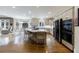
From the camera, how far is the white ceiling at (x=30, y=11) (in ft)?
A: 14.4

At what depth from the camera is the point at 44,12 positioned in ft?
14.8

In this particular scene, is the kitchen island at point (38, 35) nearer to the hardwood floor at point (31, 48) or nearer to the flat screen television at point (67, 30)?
the hardwood floor at point (31, 48)

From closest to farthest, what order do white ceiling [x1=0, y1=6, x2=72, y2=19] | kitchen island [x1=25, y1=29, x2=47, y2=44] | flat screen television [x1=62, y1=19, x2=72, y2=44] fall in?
white ceiling [x1=0, y1=6, x2=72, y2=19]
flat screen television [x1=62, y1=19, x2=72, y2=44]
kitchen island [x1=25, y1=29, x2=47, y2=44]

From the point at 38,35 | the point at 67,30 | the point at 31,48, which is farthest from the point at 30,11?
the point at 67,30

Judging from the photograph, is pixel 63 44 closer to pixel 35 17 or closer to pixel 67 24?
pixel 67 24

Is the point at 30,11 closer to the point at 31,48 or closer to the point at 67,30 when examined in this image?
the point at 31,48

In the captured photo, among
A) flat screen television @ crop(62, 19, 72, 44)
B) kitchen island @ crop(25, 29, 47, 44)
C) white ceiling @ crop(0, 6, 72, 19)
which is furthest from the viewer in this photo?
kitchen island @ crop(25, 29, 47, 44)

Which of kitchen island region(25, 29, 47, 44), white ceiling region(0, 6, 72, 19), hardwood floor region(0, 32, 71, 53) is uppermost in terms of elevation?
white ceiling region(0, 6, 72, 19)

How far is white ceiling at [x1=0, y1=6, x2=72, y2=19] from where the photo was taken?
14.4 ft

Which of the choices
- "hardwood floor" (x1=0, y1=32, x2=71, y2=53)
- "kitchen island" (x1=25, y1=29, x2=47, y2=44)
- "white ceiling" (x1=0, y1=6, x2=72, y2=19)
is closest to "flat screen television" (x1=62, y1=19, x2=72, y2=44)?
"hardwood floor" (x1=0, y1=32, x2=71, y2=53)

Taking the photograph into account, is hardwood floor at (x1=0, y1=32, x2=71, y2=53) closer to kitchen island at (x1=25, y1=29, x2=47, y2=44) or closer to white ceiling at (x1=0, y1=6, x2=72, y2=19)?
kitchen island at (x1=25, y1=29, x2=47, y2=44)

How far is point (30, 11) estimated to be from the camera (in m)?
4.49

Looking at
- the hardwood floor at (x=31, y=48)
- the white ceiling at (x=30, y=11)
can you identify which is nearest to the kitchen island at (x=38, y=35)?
the hardwood floor at (x=31, y=48)

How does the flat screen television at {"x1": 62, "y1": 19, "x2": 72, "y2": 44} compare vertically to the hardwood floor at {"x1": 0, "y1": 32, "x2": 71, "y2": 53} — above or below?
above
